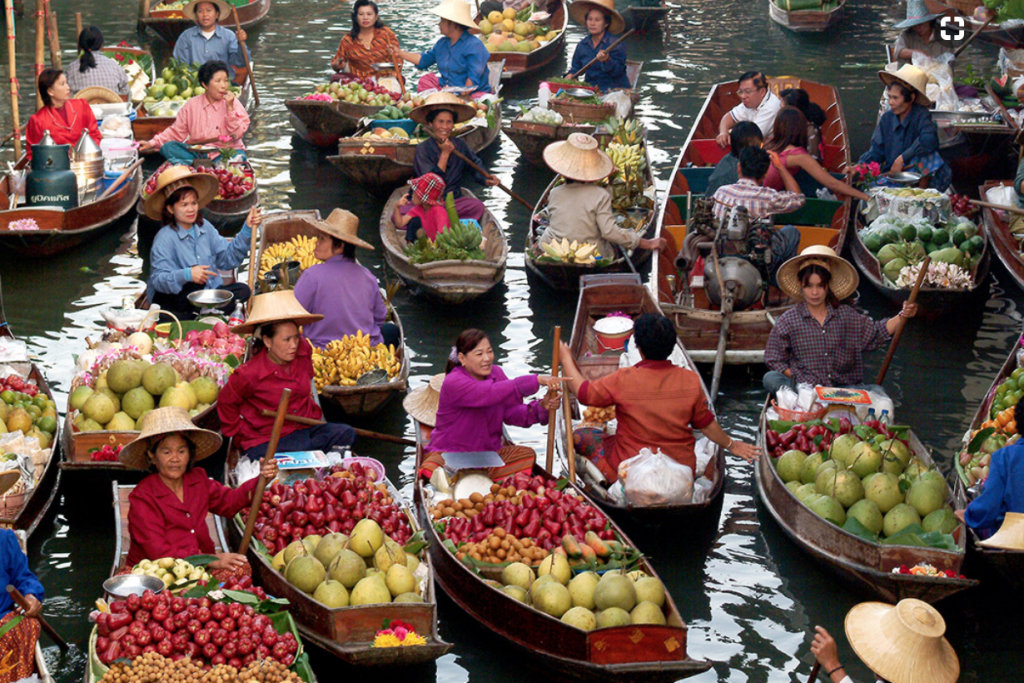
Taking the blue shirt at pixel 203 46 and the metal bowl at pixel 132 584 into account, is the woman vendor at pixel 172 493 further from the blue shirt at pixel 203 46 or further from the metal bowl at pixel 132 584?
the blue shirt at pixel 203 46

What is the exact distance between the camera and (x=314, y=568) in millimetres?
5227

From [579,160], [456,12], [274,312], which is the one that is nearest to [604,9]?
[456,12]

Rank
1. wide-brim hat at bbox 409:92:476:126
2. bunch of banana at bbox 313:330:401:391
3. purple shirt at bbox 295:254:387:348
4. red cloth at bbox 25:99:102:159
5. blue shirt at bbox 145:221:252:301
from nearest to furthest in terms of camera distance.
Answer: bunch of banana at bbox 313:330:401:391 → purple shirt at bbox 295:254:387:348 → blue shirt at bbox 145:221:252:301 → wide-brim hat at bbox 409:92:476:126 → red cloth at bbox 25:99:102:159

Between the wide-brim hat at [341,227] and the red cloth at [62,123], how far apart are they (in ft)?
12.6

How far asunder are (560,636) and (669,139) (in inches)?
384

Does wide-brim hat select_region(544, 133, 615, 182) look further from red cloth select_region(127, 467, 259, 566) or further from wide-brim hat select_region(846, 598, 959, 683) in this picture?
wide-brim hat select_region(846, 598, 959, 683)

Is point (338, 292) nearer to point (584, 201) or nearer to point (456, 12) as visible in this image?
point (584, 201)

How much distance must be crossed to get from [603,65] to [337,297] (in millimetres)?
6486

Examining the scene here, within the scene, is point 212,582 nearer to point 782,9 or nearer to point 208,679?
point 208,679

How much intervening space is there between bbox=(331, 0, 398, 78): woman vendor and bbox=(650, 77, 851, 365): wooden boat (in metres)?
3.66

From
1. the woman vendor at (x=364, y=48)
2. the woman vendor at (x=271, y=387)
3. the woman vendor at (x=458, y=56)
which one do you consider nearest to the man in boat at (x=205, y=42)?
the woman vendor at (x=364, y=48)

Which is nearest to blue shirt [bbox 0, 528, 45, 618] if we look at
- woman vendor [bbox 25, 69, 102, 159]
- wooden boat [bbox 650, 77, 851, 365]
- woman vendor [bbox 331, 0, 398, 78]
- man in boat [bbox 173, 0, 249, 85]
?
wooden boat [bbox 650, 77, 851, 365]

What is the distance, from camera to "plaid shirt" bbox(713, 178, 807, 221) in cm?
825

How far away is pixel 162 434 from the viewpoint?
17.5 ft
